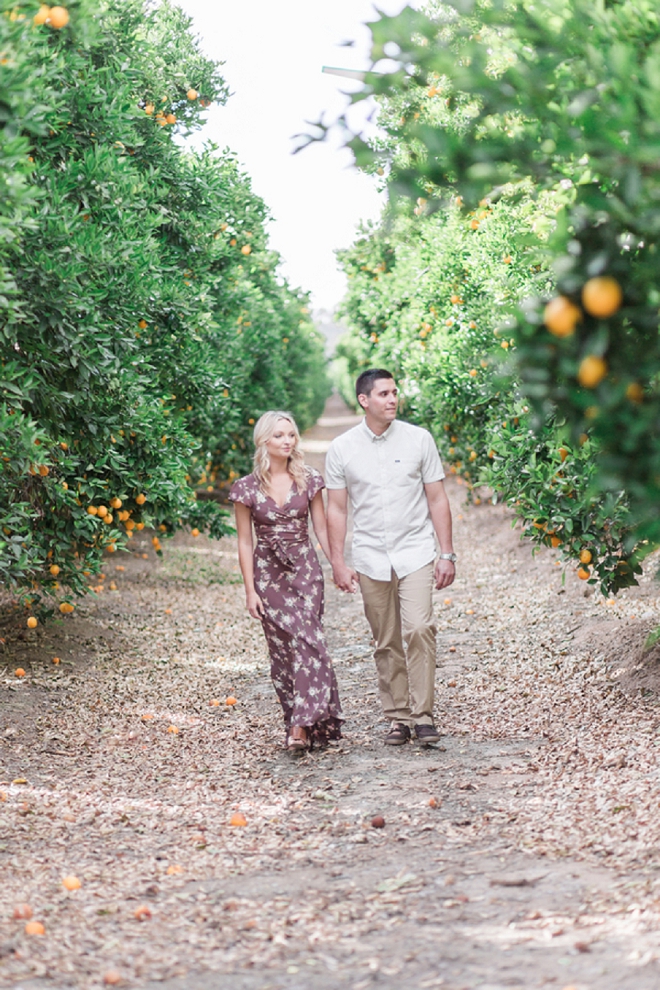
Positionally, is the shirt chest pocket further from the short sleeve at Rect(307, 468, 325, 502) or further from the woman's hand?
the woman's hand

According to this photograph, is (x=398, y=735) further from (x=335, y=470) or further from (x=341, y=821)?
(x=335, y=470)

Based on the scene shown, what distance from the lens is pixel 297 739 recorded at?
5535mm

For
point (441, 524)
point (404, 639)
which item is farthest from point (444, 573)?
point (404, 639)

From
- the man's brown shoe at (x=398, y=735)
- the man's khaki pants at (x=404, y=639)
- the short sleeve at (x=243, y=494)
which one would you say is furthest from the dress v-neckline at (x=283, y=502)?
the man's brown shoe at (x=398, y=735)

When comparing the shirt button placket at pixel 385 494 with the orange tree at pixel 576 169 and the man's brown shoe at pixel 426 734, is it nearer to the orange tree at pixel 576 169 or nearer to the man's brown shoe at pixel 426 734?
the man's brown shoe at pixel 426 734

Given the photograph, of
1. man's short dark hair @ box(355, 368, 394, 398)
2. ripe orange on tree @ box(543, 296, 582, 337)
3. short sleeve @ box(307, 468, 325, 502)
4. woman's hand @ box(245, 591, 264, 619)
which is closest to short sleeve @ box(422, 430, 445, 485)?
man's short dark hair @ box(355, 368, 394, 398)

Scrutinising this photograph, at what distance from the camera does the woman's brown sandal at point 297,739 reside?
553cm

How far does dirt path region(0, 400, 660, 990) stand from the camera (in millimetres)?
3146

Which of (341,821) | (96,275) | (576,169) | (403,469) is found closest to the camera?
(576,169)

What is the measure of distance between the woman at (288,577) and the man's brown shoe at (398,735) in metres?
0.30

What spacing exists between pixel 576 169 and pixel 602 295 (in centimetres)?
97

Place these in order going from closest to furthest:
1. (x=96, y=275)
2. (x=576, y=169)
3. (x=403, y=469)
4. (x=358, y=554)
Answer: (x=576, y=169), (x=403, y=469), (x=358, y=554), (x=96, y=275)

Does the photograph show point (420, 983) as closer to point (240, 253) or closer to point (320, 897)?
point (320, 897)

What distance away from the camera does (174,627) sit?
31.3ft
